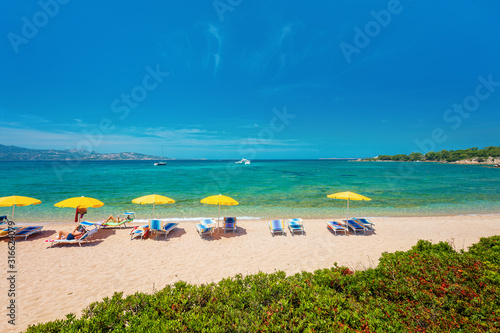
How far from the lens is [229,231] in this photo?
11.3 meters

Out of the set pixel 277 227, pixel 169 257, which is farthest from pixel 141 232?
pixel 277 227

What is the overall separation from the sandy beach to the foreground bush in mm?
2250

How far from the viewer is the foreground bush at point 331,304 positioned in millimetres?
2973

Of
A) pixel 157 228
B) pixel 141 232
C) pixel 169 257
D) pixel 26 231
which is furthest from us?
pixel 141 232

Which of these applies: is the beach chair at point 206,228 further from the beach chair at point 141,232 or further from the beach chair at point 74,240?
the beach chair at point 74,240

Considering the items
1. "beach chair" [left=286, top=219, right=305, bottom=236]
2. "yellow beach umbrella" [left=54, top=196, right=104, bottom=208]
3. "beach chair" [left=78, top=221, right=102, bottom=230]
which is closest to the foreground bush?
"beach chair" [left=286, top=219, right=305, bottom=236]

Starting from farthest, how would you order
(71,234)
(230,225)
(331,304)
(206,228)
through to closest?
1. (230,225)
2. (206,228)
3. (71,234)
4. (331,304)

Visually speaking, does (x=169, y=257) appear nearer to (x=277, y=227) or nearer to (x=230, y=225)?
(x=230, y=225)

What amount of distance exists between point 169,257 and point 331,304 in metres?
6.75

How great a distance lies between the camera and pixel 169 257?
8.12 meters

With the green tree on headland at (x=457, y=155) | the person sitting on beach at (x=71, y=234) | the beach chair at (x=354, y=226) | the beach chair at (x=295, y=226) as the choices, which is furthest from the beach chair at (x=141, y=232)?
the green tree on headland at (x=457, y=155)

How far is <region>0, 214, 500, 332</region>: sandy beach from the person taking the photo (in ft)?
18.9

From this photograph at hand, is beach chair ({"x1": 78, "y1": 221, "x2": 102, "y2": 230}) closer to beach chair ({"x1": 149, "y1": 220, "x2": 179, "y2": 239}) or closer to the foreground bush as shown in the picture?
beach chair ({"x1": 149, "y1": 220, "x2": 179, "y2": 239})

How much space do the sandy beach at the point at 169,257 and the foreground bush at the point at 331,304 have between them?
2250 millimetres
